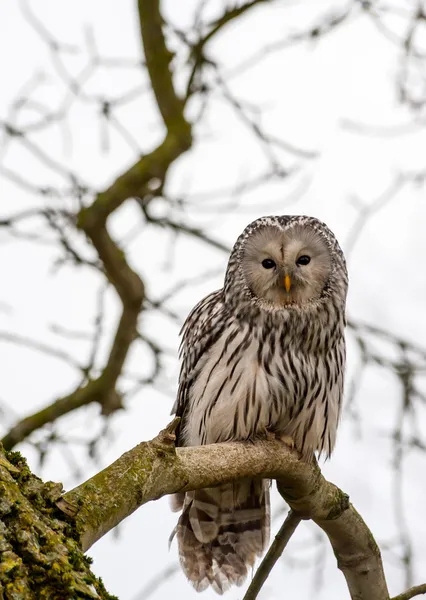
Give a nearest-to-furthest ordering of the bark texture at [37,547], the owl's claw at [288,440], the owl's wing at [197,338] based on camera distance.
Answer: the bark texture at [37,547]
the owl's claw at [288,440]
the owl's wing at [197,338]

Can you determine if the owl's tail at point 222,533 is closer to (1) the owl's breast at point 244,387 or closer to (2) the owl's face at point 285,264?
(1) the owl's breast at point 244,387

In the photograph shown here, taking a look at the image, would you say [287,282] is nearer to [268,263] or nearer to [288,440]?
[268,263]

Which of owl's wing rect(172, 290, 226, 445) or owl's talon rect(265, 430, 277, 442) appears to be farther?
owl's wing rect(172, 290, 226, 445)

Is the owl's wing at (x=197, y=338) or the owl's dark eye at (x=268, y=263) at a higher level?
the owl's dark eye at (x=268, y=263)

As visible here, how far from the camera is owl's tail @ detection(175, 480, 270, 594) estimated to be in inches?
154

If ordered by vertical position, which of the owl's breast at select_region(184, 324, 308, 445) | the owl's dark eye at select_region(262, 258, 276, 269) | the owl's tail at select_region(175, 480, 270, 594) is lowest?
the owl's tail at select_region(175, 480, 270, 594)

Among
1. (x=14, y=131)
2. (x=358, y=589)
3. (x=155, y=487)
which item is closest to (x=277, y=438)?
(x=358, y=589)

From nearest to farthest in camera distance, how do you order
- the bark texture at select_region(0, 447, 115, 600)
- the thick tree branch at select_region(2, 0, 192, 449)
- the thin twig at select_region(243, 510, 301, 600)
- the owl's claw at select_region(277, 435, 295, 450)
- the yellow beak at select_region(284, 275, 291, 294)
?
the bark texture at select_region(0, 447, 115, 600) → the thin twig at select_region(243, 510, 301, 600) → the owl's claw at select_region(277, 435, 295, 450) → the yellow beak at select_region(284, 275, 291, 294) → the thick tree branch at select_region(2, 0, 192, 449)

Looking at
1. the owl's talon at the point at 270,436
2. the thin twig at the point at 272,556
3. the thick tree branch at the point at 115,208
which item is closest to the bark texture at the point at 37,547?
the thin twig at the point at 272,556

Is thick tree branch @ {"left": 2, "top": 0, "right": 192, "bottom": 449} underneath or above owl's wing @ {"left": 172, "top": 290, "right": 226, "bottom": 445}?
above

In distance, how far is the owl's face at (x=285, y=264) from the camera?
3.85 m

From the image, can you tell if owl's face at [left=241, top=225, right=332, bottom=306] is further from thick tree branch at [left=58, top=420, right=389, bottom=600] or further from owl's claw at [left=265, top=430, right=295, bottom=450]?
thick tree branch at [left=58, top=420, right=389, bottom=600]

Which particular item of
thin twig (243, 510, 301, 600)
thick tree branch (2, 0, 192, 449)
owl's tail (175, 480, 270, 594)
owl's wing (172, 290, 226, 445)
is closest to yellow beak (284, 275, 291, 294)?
owl's wing (172, 290, 226, 445)

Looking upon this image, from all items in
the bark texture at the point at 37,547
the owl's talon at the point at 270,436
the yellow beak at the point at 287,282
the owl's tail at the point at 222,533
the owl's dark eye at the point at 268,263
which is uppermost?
the owl's dark eye at the point at 268,263
